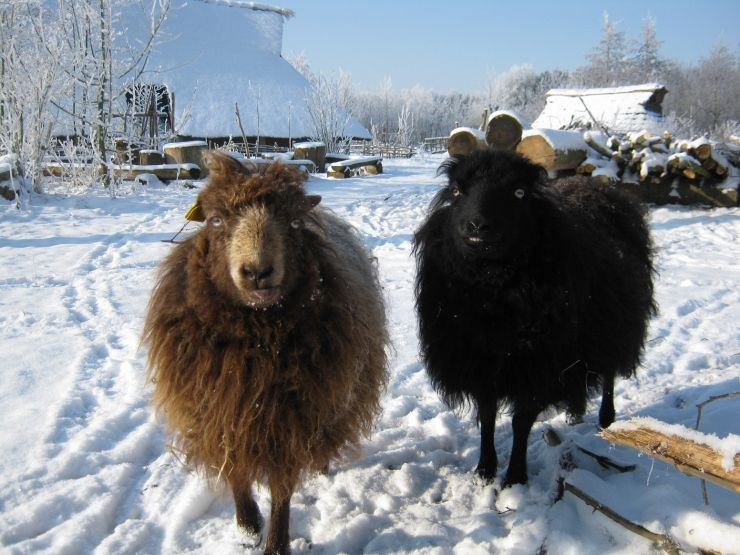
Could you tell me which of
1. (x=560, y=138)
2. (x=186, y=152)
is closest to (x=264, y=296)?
(x=560, y=138)

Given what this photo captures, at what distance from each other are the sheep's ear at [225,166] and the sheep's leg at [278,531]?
5.09 feet

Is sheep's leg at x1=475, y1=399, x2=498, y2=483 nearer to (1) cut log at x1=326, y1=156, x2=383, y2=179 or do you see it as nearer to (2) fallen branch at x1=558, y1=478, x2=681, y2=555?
(2) fallen branch at x1=558, y1=478, x2=681, y2=555

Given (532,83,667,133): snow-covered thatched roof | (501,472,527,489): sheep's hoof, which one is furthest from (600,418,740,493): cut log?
(532,83,667,133): snow-covered thatched roof

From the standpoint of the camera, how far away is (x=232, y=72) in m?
30.8

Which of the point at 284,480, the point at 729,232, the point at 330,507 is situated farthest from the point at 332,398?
the point at 729,232

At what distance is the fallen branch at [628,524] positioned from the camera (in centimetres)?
206

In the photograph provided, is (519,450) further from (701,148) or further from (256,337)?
(701,148)

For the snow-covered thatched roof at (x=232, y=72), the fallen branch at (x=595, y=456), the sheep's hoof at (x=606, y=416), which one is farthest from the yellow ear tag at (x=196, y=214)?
the snow-covered thatched roof at (x=232, y=72)

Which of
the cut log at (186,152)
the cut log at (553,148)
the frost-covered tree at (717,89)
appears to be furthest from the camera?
the frost-covered tree at (717,89)

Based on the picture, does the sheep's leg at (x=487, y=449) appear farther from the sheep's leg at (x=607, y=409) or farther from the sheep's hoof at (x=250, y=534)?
the sheep's hoof at (x=250, y=534)

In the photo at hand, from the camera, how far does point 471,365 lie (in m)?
2.94

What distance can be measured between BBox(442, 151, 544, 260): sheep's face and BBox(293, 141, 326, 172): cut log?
18466 millimetres

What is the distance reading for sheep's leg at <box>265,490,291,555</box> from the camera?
2461 millimetres

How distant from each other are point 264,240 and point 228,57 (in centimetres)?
3431
